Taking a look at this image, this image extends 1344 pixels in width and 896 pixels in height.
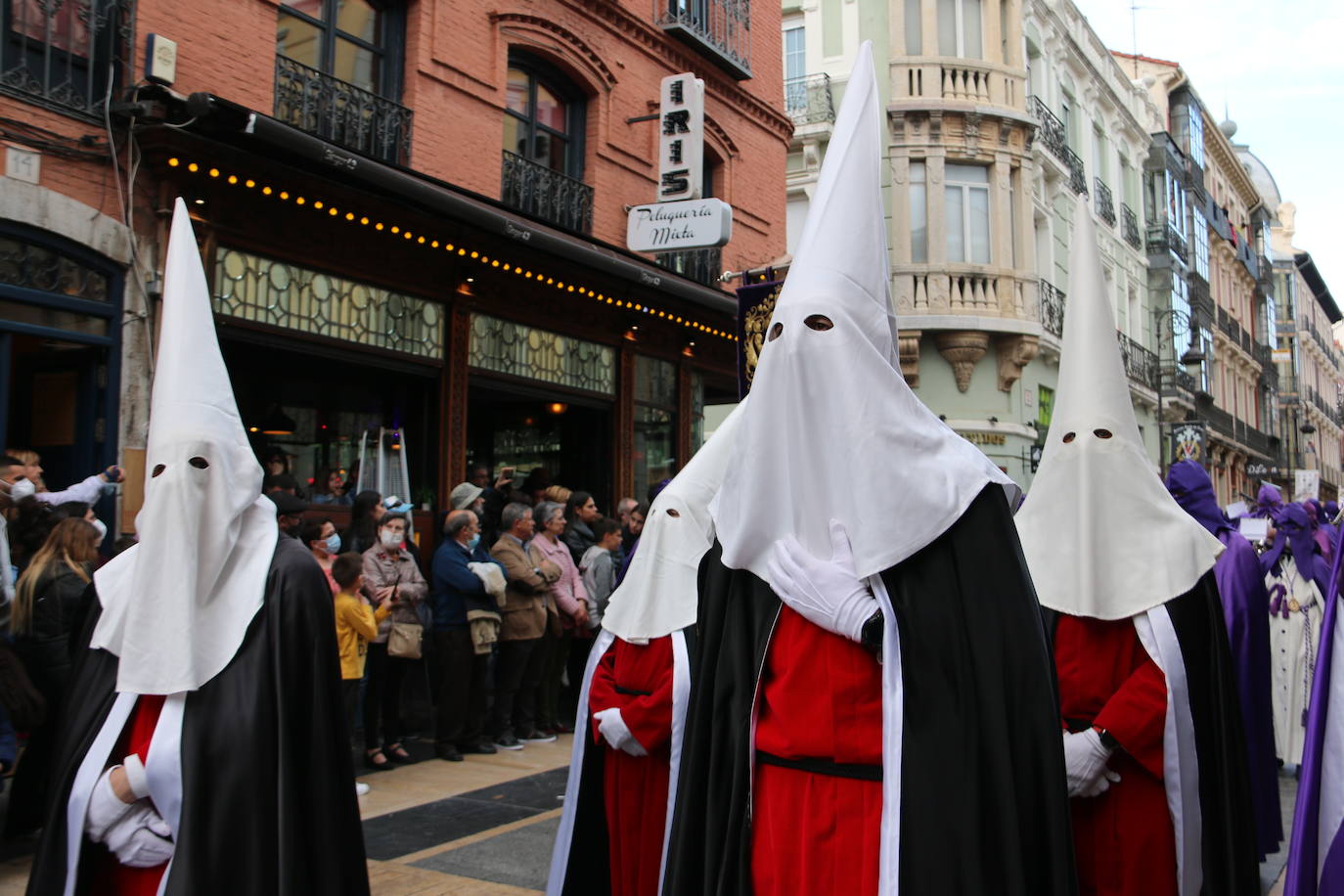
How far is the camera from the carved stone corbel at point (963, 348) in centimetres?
2553

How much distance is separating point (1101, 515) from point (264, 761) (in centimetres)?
318

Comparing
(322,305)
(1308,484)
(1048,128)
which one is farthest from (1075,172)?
(322,305)

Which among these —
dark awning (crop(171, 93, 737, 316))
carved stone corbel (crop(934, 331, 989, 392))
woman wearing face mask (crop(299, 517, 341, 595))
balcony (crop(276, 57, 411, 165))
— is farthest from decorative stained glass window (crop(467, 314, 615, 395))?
carved stone corbel (crop(934, 331, 989, 392))

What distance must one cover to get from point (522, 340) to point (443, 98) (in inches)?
108

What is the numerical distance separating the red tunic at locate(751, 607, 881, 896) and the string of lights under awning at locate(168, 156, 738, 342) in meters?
7.87

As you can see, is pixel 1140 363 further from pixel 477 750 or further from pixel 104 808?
pixel 104 808

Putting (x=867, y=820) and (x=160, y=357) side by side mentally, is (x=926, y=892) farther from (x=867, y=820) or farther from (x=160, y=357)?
(x=160, y=357)

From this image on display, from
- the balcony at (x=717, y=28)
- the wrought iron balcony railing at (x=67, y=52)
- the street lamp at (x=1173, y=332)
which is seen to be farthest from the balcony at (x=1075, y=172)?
the wrought iron balcony railing at (x=67, y=52)

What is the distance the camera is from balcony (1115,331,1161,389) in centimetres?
3381

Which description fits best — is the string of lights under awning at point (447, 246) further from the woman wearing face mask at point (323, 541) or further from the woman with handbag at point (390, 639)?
the woman wearing face mask at point (323, 541)

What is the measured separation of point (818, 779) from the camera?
117 inches

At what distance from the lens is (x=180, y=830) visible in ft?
11.5

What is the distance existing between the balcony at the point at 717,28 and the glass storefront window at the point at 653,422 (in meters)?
4.42

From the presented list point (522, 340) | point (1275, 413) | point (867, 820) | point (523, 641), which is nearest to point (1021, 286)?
point (522, 340)
